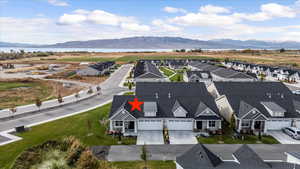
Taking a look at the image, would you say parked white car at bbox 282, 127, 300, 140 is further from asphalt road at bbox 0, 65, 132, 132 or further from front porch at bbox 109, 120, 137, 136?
asphalt road at bbox 0, 65, 132, 132

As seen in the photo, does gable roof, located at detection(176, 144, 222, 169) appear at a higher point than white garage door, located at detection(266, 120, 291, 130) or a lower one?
higher

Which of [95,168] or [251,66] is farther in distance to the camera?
[251,66]

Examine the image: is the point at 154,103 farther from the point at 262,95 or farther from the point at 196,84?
the point at 262,95

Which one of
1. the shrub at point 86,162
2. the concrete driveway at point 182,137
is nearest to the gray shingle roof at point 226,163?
the shrub at point 86,162

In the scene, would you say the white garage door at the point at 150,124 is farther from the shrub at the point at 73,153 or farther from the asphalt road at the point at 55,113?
the asphalt road at the point at 55,113

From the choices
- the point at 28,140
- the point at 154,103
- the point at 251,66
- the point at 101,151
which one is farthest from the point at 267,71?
the point at 28,140

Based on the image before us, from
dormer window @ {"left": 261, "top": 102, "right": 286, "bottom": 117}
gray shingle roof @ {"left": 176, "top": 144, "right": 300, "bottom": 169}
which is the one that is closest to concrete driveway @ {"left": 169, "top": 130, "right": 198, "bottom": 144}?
gray shingle roof @ {"left": 176, "top": 144, "right": 300, "bottom": 169}
